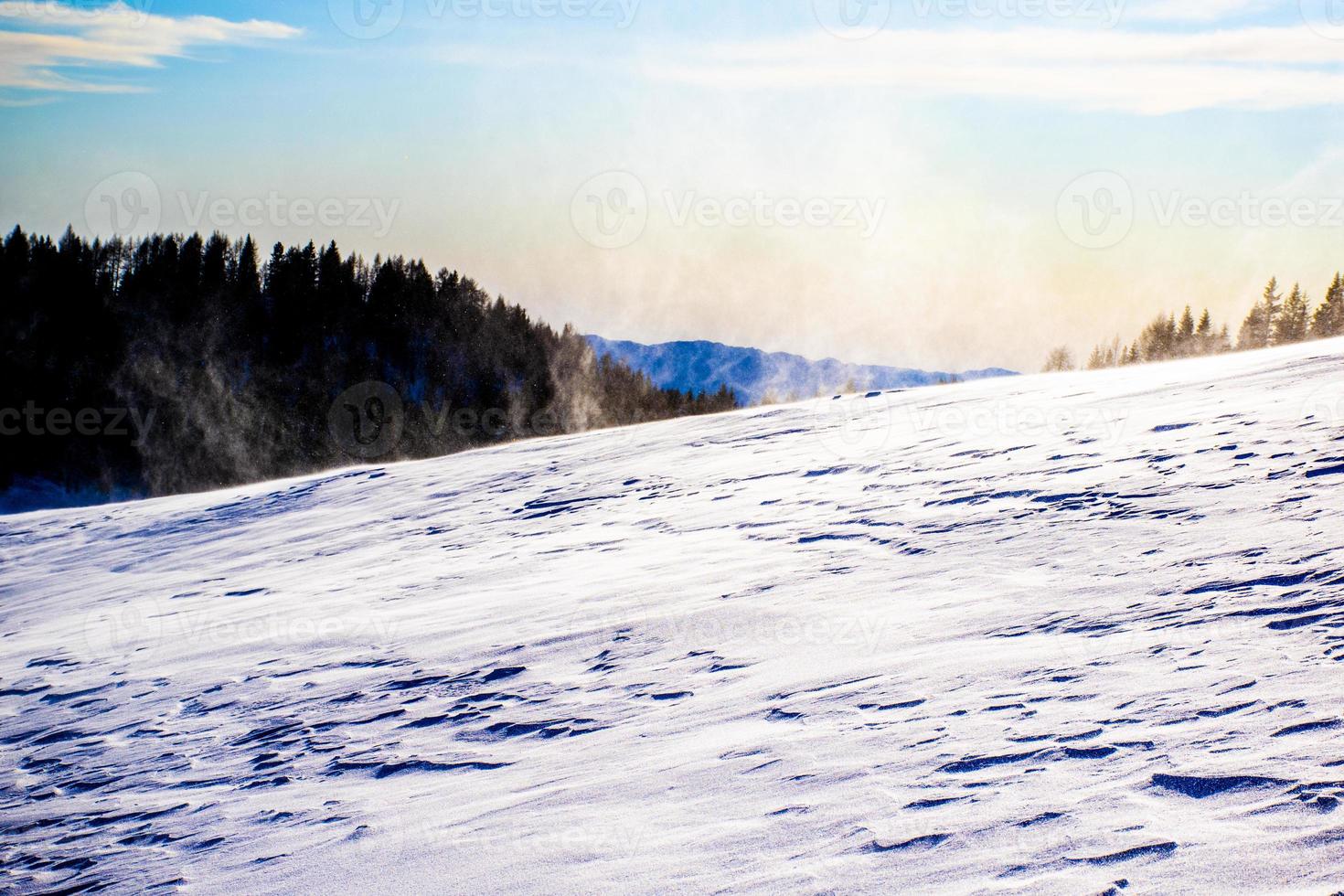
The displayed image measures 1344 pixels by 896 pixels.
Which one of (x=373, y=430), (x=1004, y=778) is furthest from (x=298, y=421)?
(x=1004, y=778)

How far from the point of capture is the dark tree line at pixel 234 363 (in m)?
31.2

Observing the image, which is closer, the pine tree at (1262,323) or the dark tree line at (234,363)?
the dark tree line at (234,363)

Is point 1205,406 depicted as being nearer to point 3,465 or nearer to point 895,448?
point 895,448

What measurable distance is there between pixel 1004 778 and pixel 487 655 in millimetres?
2901

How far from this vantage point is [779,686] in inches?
154

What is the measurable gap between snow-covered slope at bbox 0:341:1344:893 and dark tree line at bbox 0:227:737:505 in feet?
89.2

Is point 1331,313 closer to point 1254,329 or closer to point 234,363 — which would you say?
point 1254,329

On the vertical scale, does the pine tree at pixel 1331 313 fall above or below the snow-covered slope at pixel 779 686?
above

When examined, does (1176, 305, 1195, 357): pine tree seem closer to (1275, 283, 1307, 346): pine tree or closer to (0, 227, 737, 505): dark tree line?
(1275, 283, 1307, 346): pine tree

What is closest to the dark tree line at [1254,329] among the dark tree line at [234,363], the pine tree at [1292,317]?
the pine tree at [1292,317]

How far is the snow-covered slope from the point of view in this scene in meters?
2.66

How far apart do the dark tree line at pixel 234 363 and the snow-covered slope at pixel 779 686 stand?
2717 centimetres

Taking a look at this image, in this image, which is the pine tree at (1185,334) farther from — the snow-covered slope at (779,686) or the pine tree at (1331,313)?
the snow-covered slope at (779,686)

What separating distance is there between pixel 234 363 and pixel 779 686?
3611cm
